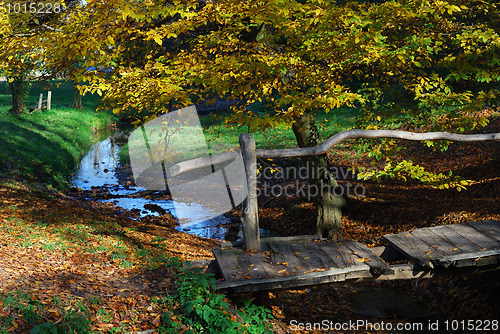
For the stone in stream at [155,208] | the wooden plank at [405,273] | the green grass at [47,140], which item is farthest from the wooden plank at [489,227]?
the green grass at [47,140]

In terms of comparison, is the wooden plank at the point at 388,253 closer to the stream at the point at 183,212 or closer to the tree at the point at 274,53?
the stream at the point at 183,212

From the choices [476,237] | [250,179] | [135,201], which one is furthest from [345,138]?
[135,201]

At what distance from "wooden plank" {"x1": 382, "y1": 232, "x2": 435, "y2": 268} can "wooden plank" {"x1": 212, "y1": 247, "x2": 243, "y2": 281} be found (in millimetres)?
2381

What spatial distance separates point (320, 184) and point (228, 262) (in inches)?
189

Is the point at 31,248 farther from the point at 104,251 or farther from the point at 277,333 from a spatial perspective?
the point at 277,333

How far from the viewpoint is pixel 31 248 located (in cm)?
703

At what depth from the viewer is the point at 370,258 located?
227 inches

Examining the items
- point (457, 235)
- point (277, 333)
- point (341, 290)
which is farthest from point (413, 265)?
point (341, 290)

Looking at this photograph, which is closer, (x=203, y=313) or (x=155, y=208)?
(x=203, y=313)

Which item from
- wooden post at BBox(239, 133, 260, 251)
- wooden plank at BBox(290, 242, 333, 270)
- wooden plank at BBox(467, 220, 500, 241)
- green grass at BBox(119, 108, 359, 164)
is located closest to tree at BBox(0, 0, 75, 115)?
wooden post at BBox(239, 133, 260, 251)

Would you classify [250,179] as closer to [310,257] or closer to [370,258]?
[310,257]

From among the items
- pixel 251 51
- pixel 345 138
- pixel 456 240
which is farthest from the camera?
pixel 251 51

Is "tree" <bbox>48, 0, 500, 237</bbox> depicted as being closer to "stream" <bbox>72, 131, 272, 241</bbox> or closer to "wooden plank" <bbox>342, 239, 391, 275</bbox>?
"wooden plank" <bbox>342, 239, 391, 275</bbox>

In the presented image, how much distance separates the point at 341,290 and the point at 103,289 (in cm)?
483
